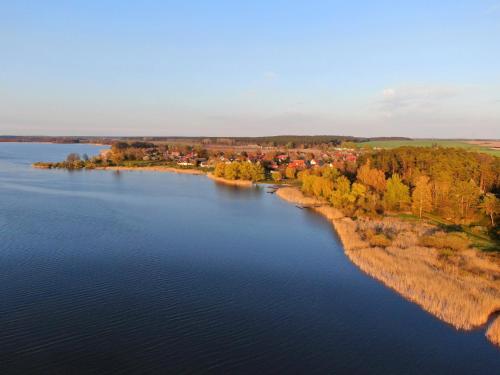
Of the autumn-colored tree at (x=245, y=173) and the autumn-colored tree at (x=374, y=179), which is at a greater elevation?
the autumn-colored tree at (x=374, y=179)

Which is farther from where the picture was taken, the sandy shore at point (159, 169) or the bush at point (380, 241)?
→ the sandy shore at point (159, 169)

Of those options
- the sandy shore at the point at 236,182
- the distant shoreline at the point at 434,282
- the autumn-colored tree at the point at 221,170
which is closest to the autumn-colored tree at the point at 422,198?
the distant shoreline at the point at 434,282

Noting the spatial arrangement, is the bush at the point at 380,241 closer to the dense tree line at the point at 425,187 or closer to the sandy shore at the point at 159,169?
the dense tree line at the point at 425,187

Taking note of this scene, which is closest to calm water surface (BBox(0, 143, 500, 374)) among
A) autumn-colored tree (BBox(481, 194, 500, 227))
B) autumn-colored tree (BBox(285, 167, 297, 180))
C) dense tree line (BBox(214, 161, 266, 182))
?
autumn-colored tree (BBox(481, 194, 500, 227))

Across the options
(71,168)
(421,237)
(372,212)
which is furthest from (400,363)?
(71,168)

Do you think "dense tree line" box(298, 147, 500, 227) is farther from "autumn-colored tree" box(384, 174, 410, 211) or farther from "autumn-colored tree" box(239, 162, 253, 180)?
"autumn-colored tree" box(239, 162, 253, 180)

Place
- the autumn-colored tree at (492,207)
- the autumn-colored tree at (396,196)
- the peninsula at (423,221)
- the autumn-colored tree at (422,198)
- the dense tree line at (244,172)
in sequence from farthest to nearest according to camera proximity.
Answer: the dense tree line at (244,172) < the autumn-colored tree at (396,196) < the autumn-colored tree at (422,198) < the autumn-colored tree at (492,207) < the peninsula at (423,221)

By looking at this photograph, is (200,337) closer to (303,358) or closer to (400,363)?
(303,358)

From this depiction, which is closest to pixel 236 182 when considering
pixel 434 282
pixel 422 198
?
pixel 422 198
